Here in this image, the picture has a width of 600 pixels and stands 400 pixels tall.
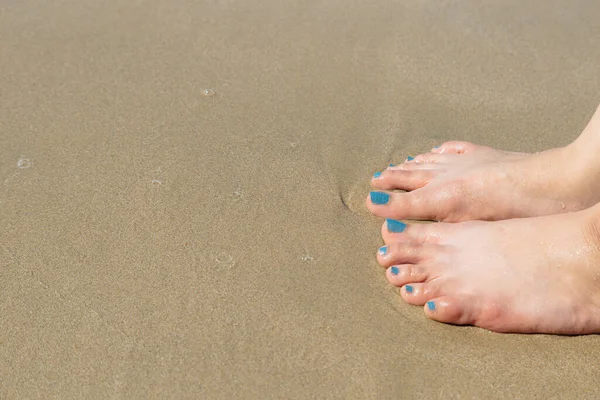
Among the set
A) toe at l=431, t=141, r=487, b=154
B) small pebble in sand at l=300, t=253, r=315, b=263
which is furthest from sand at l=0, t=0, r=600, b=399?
toe at l=431, t=141, r=487, b=154

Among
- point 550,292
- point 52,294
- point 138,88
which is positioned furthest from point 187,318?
point 138,88

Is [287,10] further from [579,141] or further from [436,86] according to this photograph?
[579,141]

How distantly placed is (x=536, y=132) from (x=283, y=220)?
100cm

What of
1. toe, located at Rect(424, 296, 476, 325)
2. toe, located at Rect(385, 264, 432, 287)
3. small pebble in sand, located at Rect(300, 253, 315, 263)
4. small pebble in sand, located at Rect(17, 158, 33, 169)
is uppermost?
toe, located at Rect(424, 296, 476, 325)

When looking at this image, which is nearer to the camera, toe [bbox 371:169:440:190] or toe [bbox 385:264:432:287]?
toe [bbox 385:264:432:287]

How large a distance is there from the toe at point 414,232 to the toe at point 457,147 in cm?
35

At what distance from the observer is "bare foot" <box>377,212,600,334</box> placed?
6.23 feet

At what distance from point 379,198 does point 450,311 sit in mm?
447

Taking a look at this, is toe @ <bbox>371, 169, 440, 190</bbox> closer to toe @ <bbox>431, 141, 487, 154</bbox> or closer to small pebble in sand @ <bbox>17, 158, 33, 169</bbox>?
toe @ <bbox>431, 141, 487, 154</bbox>

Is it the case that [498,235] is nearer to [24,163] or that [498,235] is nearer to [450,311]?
[450,311]

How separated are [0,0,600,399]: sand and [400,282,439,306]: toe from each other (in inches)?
1.7

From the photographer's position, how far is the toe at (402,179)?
7.55 ft

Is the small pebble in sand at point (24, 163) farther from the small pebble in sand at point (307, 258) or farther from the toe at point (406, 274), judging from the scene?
the toe at point (406, 274)

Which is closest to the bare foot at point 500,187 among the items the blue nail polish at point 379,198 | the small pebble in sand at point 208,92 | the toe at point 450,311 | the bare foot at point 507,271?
the blue nail polish at point 379,198
